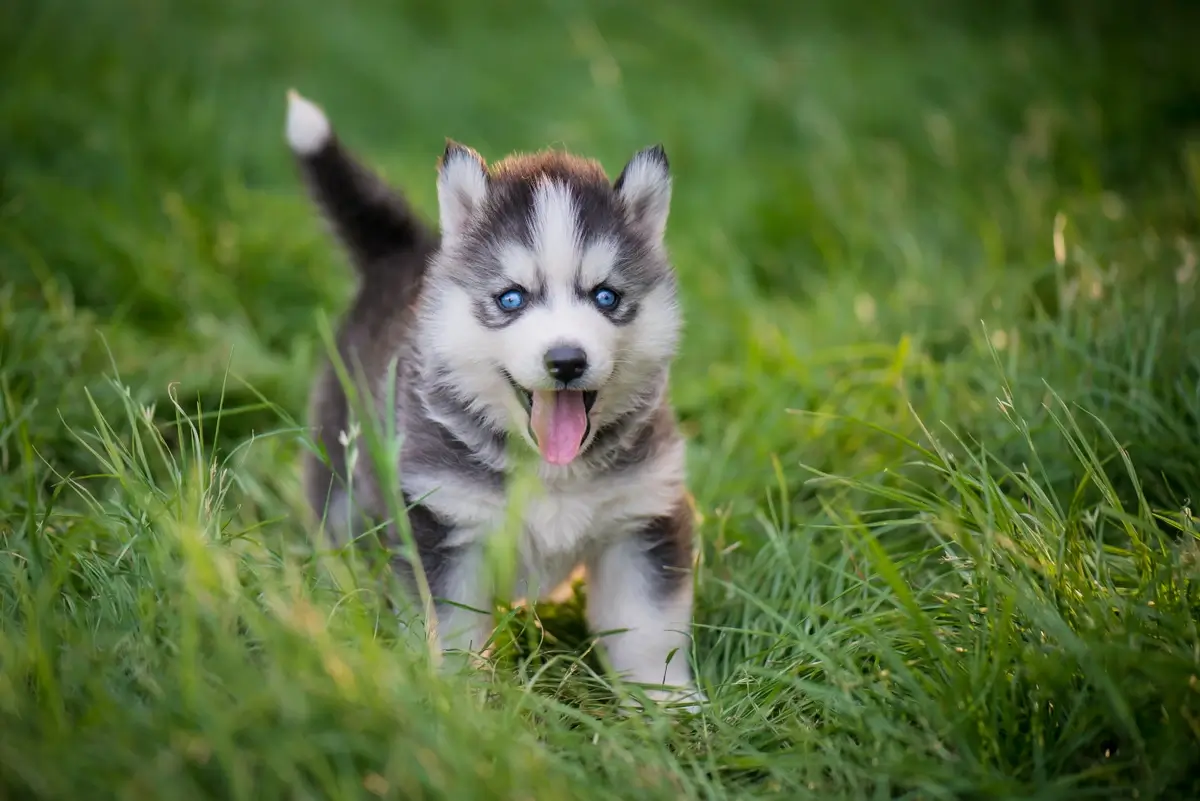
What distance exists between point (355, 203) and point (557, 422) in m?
1.39

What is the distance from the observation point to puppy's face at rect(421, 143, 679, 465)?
2.69 meters

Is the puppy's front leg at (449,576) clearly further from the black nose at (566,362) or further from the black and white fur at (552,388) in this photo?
the black nose at (566,362)

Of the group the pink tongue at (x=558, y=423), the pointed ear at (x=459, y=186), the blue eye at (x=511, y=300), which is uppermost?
the pointed ear at (x=459, y=186)

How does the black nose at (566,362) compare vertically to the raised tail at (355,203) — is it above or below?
below

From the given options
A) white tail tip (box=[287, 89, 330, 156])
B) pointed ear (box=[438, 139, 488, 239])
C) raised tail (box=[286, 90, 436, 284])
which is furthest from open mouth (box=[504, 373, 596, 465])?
white tail tip (box=[287, 89, 330, 156])

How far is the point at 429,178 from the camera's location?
633 cm

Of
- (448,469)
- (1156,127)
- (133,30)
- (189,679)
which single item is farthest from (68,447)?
(1156,127)

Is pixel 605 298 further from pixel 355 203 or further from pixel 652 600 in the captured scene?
pixel 355 203

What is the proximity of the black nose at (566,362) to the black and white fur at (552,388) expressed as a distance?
0.06ft

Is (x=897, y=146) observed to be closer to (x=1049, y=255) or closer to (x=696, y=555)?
(x=1049, y=255)

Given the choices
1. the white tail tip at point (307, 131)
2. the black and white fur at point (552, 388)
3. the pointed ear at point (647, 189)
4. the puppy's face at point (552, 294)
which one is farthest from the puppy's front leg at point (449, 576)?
the white tail tip at point (307, 131)

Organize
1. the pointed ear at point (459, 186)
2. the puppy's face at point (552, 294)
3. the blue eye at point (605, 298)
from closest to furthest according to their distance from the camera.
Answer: the puppy's face at point (552, 294) < the blue eye at point (605, 298) < the pointed ear at point (459, 186)

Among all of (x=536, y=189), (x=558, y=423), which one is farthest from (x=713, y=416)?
(x=536, y=189)

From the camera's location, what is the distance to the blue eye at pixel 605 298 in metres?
2.81
